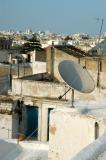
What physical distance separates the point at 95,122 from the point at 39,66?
64.3ft

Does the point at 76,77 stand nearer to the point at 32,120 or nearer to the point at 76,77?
the point at 76,77

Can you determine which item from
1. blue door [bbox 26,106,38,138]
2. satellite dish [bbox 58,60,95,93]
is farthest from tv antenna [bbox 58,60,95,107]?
blue door [bbox 26,106,38,138]

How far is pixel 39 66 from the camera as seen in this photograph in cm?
2891

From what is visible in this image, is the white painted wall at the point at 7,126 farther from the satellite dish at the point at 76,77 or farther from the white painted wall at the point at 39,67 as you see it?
the white painted wall at the point at 39,67

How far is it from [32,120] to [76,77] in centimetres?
973

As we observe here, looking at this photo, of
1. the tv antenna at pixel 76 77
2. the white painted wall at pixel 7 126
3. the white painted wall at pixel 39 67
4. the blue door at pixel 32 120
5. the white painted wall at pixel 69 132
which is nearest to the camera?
the white painted wall at pixel 69 132

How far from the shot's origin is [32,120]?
2025 cm

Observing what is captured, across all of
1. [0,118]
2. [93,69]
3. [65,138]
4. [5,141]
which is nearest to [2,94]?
[0,118]

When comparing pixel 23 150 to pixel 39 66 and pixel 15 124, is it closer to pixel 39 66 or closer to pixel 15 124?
pixel 15 124

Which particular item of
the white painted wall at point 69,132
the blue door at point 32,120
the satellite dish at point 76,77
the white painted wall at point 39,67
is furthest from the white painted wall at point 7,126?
the white painted wall at point 39,67

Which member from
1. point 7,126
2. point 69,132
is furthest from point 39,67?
point 69,132

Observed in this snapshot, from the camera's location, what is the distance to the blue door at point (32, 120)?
65.7 feet

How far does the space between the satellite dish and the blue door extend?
9.09m

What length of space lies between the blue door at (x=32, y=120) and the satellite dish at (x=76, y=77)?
9087 millimetres
